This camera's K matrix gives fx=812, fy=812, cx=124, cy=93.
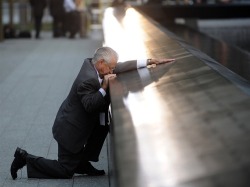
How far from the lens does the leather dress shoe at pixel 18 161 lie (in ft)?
22.6

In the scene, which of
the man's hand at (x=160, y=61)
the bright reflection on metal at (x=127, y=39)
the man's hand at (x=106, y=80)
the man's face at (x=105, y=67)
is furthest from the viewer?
the bright reflection on metal at (x=127, y=39)

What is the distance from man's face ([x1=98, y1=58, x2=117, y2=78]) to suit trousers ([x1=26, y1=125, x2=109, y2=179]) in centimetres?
64

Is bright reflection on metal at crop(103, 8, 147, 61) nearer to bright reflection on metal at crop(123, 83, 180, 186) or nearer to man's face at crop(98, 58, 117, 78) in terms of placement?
man's face at crop(98, 58, 117, 78)

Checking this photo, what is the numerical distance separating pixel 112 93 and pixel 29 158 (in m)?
1.77

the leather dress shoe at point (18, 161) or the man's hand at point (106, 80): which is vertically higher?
the man's hand at point (106, 80)

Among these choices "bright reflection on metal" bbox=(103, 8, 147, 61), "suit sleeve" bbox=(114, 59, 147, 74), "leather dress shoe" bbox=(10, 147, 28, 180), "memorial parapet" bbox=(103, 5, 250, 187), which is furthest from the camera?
"bright reflection on metal" bbox=(103, 8, 147, 61)

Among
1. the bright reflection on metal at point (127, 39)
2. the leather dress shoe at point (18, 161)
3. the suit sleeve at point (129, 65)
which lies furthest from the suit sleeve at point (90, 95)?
the bright reflection on metal at point (127, 39)

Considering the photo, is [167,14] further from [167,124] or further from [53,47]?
[167,124]

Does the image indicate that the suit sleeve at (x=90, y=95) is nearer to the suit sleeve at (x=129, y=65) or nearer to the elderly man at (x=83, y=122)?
the elderly man at (x=83, y=122)

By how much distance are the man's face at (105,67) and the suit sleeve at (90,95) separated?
13 cm

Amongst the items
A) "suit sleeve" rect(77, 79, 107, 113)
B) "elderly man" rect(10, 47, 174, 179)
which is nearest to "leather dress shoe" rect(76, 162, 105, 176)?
"elderly man" rect(10, 47, 174, 179)

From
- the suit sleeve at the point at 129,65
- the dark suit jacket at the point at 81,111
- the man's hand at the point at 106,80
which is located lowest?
the dark suit jacket at the point at 81,111

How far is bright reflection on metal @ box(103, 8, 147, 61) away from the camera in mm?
7734

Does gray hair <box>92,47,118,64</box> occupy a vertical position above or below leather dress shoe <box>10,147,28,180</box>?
above
